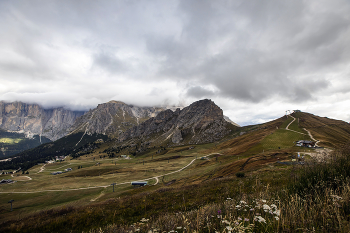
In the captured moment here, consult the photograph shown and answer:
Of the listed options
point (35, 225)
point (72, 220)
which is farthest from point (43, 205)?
point (72, 220)

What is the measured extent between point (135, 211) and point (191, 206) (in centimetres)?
745

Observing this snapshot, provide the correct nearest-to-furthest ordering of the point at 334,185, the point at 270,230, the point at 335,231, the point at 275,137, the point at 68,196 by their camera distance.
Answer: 1. the point at 335,231
2. the point at 270,230
3. the point at 334,185
4. the point at 68,196
5. the point at 275,137

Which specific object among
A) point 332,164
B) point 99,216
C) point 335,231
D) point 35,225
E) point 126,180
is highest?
point 332,164

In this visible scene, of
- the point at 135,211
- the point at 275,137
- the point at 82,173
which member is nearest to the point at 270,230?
the point at 135,211

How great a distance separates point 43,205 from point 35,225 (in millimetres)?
58638

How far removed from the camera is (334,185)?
26.7ft

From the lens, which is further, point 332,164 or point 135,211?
point 135,211

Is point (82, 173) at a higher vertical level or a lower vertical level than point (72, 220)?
lower

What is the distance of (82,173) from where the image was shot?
143500 millimetres

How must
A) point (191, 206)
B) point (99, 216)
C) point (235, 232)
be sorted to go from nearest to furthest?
point (235, 232) → point (191, 206) → point (99, 216)

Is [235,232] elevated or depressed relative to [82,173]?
elevated

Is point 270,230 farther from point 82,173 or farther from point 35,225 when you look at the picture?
point 82,173

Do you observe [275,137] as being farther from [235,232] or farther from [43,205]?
[43,205]

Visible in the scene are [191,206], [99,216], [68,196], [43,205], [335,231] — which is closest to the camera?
[335,231]
